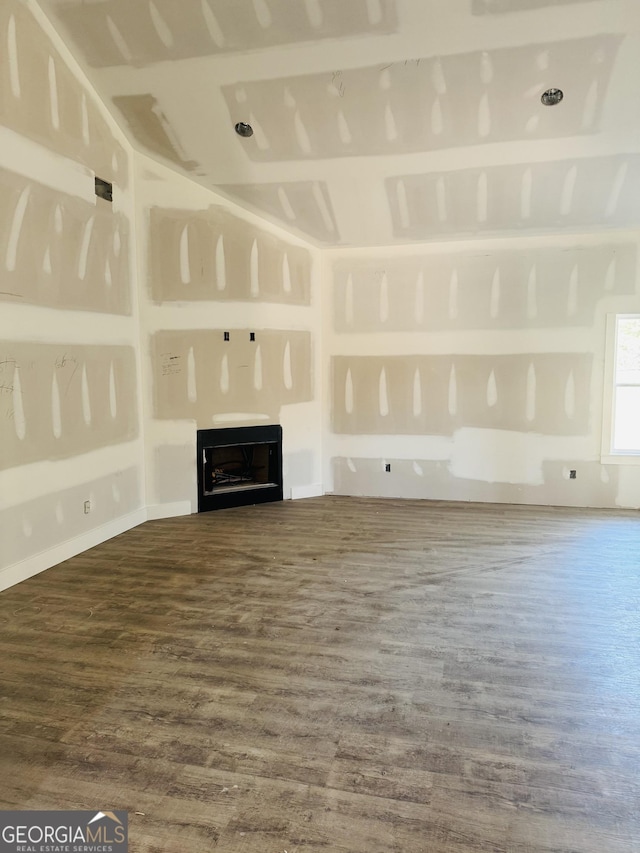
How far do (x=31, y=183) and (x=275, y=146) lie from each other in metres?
1.89

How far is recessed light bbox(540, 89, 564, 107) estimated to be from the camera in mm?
3699

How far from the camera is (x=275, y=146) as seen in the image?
14.8 ft

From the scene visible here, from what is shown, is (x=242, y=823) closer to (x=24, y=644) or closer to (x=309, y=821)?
(x=309, y=821)

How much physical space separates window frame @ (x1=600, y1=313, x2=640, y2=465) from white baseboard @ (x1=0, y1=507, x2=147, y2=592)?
4.65 meters

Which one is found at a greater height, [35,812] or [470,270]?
[470,270]

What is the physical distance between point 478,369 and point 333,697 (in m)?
4.17

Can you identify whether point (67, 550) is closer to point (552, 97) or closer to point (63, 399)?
point (63, 399)

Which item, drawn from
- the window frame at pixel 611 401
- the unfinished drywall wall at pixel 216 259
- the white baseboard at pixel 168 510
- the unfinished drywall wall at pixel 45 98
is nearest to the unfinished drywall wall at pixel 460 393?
the window frame at pixel 611 401

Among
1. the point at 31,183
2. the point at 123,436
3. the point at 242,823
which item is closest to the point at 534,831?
the point at 242,823

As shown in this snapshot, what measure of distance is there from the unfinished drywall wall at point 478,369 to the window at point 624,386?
113 mm

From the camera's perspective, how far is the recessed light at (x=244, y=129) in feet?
14.2

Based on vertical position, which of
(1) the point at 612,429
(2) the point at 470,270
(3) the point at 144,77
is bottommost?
(1) the point at 612,429

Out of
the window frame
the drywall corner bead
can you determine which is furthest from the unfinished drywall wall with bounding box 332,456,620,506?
the drywall corner bead

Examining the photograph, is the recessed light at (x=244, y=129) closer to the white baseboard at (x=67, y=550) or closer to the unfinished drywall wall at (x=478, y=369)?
the unfinished drywall wall at (x=478, y=369)
